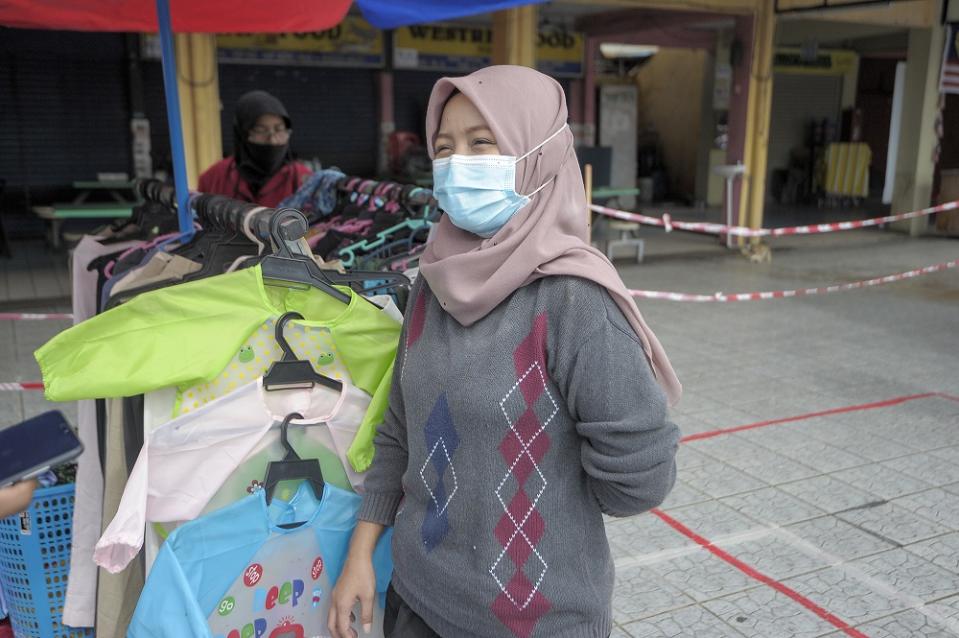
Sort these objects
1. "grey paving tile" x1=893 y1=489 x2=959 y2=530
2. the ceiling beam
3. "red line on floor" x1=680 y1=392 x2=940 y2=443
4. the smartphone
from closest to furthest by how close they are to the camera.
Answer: the smartphone, "grey paving tile" x1=893 y1=489 x2=959 y2=530, "red line on floor" x1=680 y1=392 x2=940 y2=443, the ceiling beam

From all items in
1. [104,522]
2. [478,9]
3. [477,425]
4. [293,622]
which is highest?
[478,9]

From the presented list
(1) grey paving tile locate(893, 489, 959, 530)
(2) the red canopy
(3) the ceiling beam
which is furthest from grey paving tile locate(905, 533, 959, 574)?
(3) the ceiling beam

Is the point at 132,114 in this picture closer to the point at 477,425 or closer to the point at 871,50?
the point at 477,425

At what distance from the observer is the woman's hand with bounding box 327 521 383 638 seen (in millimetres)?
1542

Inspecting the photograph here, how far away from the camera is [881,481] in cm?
375

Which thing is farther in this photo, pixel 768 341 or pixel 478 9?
pixel 768 341

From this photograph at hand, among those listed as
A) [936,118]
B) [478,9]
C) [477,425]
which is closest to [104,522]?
[477,425]

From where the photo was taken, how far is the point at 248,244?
7.79 feet

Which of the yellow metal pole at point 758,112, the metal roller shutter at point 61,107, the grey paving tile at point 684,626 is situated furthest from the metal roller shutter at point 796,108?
the grey paving tile at point 684,626

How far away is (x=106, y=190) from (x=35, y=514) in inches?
414

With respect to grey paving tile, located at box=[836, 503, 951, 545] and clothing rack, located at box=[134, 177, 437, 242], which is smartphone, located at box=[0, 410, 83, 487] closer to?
clothing rack, located at box=[134, 177, 437, 242]

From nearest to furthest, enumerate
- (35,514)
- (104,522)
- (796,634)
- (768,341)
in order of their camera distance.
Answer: (104,522), (35,514), (796,634), (768,341)

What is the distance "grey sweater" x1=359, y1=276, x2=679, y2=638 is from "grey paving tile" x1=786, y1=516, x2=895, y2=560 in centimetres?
211

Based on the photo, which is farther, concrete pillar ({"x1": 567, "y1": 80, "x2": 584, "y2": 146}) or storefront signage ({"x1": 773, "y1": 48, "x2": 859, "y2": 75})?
storefront signage ({"x1": 773, "y1": 48, "x2": 859, "y2": 75})
